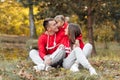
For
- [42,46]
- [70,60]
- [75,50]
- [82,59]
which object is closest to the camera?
[82,59]

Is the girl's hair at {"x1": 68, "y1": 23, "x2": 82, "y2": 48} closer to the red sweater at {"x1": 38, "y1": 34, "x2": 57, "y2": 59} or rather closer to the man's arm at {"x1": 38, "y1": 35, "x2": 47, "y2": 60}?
the red sweater at {"x1": 38, "y1": 34, "x2": 57, "y2": 59}

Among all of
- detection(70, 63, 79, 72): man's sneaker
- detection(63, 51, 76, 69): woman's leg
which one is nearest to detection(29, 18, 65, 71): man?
detection(63, 51, 76, 69): woman's leg

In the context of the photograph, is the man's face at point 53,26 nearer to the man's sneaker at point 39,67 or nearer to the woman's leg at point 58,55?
the woman's leg at point 58,55

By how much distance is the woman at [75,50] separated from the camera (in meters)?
7.29

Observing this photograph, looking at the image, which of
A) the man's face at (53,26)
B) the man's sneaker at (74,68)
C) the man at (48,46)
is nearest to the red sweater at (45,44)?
the man at (48,46)

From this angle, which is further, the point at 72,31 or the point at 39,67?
the point at 72,31

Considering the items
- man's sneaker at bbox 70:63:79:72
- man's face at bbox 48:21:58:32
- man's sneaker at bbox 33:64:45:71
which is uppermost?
man's face at bbox 48:21:58:32

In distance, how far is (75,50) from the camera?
24.2 feet

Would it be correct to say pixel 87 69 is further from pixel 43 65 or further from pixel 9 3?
pixel 9 3

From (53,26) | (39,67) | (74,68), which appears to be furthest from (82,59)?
(53,26)

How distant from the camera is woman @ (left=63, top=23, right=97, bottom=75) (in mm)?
7289

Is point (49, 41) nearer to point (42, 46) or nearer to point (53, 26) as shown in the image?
point (42, 46)

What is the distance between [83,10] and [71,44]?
1250cm

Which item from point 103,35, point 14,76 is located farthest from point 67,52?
point 103,35
